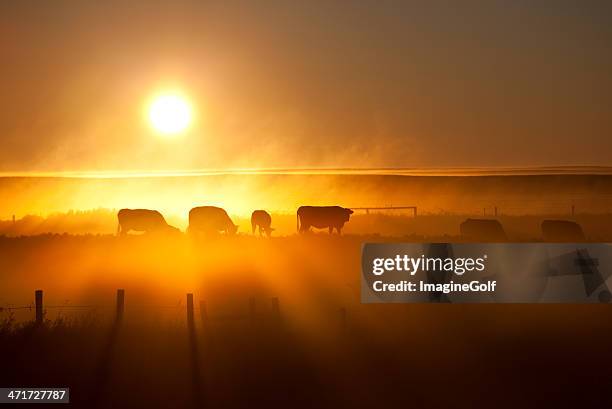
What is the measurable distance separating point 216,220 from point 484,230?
→ 13.4m

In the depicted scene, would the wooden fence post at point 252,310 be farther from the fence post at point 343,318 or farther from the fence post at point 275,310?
the fence post at point 343,318

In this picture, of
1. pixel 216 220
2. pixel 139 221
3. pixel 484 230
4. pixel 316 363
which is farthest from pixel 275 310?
pixel 139 221

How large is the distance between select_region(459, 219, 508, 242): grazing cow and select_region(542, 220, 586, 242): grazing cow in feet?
5.54

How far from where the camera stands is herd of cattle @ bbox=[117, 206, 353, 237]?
36216 millimetres

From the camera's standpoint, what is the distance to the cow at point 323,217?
37938 mm

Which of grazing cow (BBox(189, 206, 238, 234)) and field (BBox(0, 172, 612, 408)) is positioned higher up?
grazing cow (BBox(189, 206, 238, 234))

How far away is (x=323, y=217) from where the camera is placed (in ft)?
125

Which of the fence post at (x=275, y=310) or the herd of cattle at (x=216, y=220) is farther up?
the herd of cattle at (x=216, y=220)

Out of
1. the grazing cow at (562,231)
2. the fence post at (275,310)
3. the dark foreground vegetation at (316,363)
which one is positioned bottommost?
the dark foreground vegetation at (316,363)

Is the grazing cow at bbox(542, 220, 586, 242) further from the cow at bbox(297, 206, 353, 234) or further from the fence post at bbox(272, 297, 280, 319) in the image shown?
the fence post at bbox(272, 297, 280, 319)

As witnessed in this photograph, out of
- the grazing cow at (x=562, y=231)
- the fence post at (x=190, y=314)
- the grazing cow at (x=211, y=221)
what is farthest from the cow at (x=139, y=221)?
the fence post at (x=190, y=314)

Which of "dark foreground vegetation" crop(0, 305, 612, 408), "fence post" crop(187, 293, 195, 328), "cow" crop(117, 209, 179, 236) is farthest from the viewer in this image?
"cow" crop(117, 209, 179, 236)

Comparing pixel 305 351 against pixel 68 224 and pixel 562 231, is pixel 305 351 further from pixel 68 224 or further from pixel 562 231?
pixel 68 224

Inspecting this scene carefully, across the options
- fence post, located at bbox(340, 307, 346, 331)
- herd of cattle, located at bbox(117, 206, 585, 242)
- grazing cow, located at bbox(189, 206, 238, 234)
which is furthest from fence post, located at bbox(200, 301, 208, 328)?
grazing cow, located at bbox(189, 206, 238, 234)
